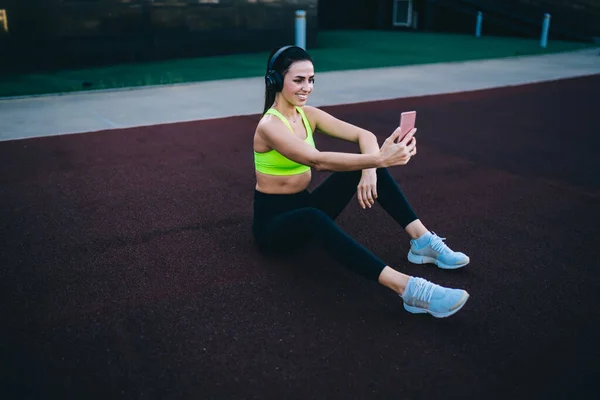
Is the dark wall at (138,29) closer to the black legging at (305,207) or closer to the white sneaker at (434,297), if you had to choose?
the black legging at (305,207)

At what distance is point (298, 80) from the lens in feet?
11.3

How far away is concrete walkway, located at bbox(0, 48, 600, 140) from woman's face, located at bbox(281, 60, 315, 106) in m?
5.23

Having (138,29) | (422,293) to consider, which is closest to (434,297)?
(422,293)

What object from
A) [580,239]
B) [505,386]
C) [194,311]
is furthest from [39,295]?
[580,239]

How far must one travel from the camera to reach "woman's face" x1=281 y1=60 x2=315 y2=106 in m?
3.42

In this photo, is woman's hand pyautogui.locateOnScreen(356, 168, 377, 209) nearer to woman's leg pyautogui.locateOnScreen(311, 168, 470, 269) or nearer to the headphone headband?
woman's leg pyautogui.locateOnScreen(311, 168, 470, 269)

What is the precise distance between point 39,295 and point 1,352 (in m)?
0.61

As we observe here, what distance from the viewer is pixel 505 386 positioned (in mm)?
2705

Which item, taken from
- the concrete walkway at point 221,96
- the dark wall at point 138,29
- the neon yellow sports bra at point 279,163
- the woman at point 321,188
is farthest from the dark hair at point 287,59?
the dark wall at point 138,29

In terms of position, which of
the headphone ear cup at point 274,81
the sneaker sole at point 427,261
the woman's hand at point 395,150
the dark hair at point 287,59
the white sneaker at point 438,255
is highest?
the dark hair at point 287,59

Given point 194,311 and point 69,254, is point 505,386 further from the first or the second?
point 69,254

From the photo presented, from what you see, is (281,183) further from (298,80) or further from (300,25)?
(300,25)

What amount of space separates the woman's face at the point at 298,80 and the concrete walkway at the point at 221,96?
5.23 m

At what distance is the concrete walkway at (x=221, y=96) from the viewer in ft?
27.4
